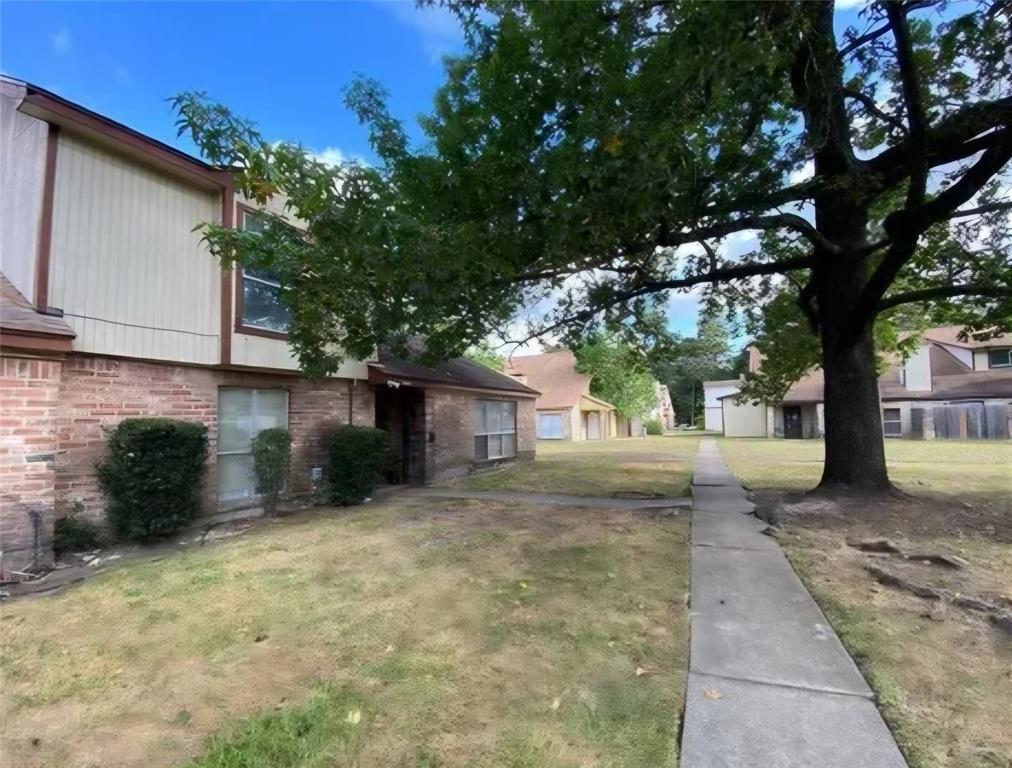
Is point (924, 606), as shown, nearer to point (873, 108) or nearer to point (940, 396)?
point (873, 108)

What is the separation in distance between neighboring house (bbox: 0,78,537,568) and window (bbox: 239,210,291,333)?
25mm

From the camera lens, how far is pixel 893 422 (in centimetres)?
3238

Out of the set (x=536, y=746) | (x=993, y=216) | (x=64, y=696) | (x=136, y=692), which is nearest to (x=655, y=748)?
(x=536, y=746)

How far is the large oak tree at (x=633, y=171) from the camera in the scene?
461 centimetres

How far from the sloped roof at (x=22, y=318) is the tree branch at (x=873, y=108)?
10.2 metres

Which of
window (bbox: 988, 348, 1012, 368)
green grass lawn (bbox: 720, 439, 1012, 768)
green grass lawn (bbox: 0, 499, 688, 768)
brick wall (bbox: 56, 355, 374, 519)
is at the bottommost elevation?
green grass lawn (bbox: 0, 499, 688, 768)

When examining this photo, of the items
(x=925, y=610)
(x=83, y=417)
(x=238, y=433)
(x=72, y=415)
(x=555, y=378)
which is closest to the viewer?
(x=925, y=610)

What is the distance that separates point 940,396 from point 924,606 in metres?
34.2

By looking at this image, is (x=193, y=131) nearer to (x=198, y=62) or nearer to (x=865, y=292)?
(x=198, y=62)

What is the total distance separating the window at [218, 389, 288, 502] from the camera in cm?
902

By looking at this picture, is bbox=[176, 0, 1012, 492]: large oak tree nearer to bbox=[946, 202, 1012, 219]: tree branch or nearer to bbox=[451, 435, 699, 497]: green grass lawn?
bbox=[946, 202, 1012, 219]: tree branch

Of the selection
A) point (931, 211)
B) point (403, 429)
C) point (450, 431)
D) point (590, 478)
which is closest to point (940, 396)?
point (590, 478)

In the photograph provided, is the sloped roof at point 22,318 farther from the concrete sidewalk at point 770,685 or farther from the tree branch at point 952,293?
the tree branch at point 952,293

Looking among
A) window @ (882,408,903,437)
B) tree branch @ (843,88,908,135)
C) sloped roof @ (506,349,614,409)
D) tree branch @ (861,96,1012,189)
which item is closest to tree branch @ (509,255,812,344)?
tree branch @ (861,96,1012,189)
